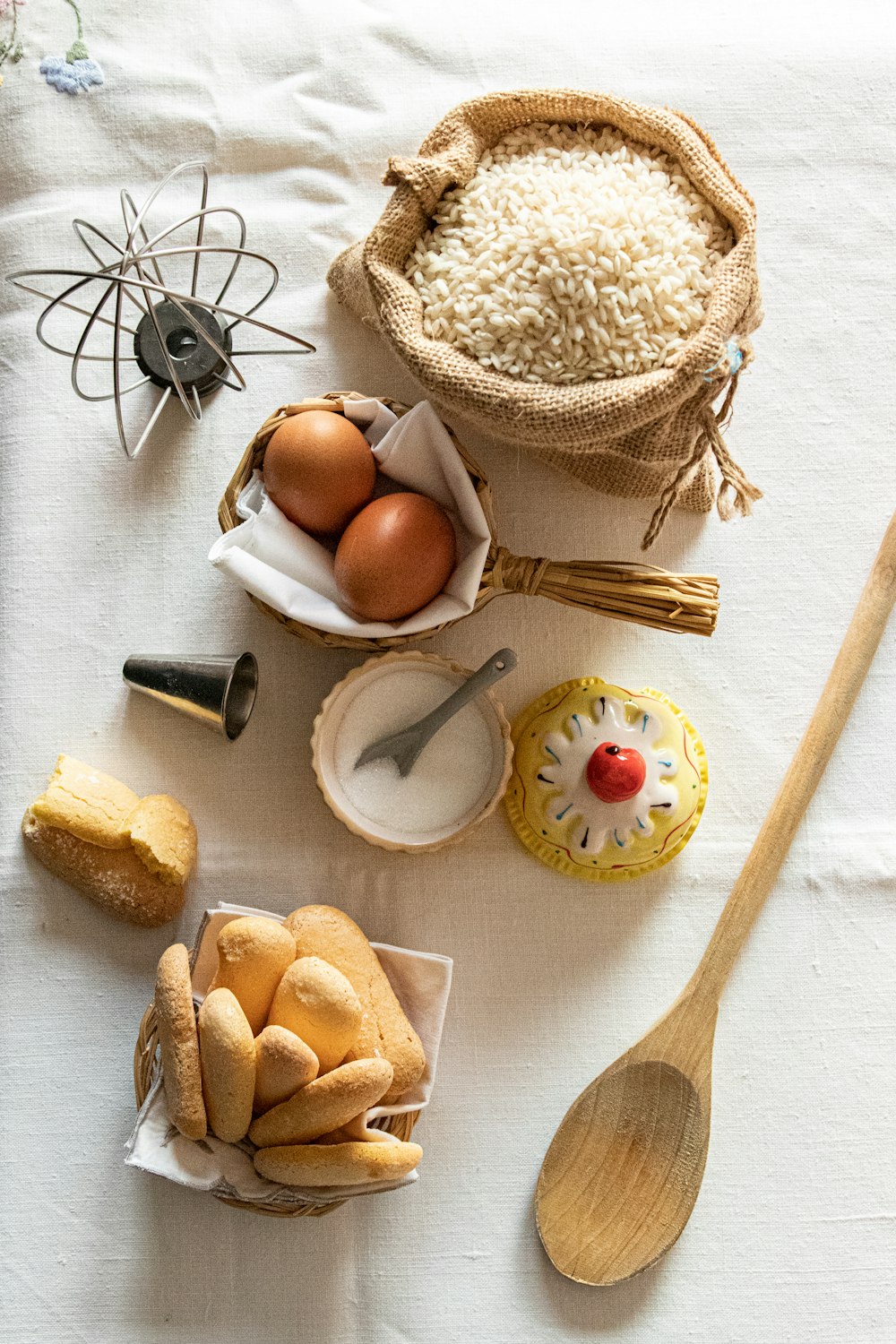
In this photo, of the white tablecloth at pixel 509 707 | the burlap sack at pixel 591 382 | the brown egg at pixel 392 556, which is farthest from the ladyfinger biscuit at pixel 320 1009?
the burlap sack at pixel 591 382

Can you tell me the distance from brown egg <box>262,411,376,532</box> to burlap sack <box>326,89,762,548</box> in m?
0.07

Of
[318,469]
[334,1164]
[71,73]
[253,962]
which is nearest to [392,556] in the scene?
[318,469]

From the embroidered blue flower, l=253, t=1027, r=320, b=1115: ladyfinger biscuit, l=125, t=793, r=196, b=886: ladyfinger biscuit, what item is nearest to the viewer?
l=253, t=1027, r=320, b=1115: ladyfinger biscuit

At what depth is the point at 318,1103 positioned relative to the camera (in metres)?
0.70

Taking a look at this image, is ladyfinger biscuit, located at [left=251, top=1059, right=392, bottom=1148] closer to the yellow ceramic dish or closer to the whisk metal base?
the yellow ceramic dish

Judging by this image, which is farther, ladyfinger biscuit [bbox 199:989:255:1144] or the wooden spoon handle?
the wooden spoon handle

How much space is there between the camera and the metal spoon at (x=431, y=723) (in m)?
0.76

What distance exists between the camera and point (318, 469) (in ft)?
2.47

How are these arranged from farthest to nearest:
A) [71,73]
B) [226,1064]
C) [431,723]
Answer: [71,73] < [431,723] < [226,1064]

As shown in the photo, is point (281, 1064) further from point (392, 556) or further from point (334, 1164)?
point (392, 556)

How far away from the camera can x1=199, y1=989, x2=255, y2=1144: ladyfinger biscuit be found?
27.3 inches

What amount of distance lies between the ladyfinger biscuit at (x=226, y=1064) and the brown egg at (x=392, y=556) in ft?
0.91

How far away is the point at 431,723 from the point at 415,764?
50 mm

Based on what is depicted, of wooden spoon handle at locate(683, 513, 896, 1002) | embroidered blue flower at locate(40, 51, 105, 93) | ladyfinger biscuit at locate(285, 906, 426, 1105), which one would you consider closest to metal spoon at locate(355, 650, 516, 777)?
ladyfinger biscuit at locate(285, 906, 426, 1105)
